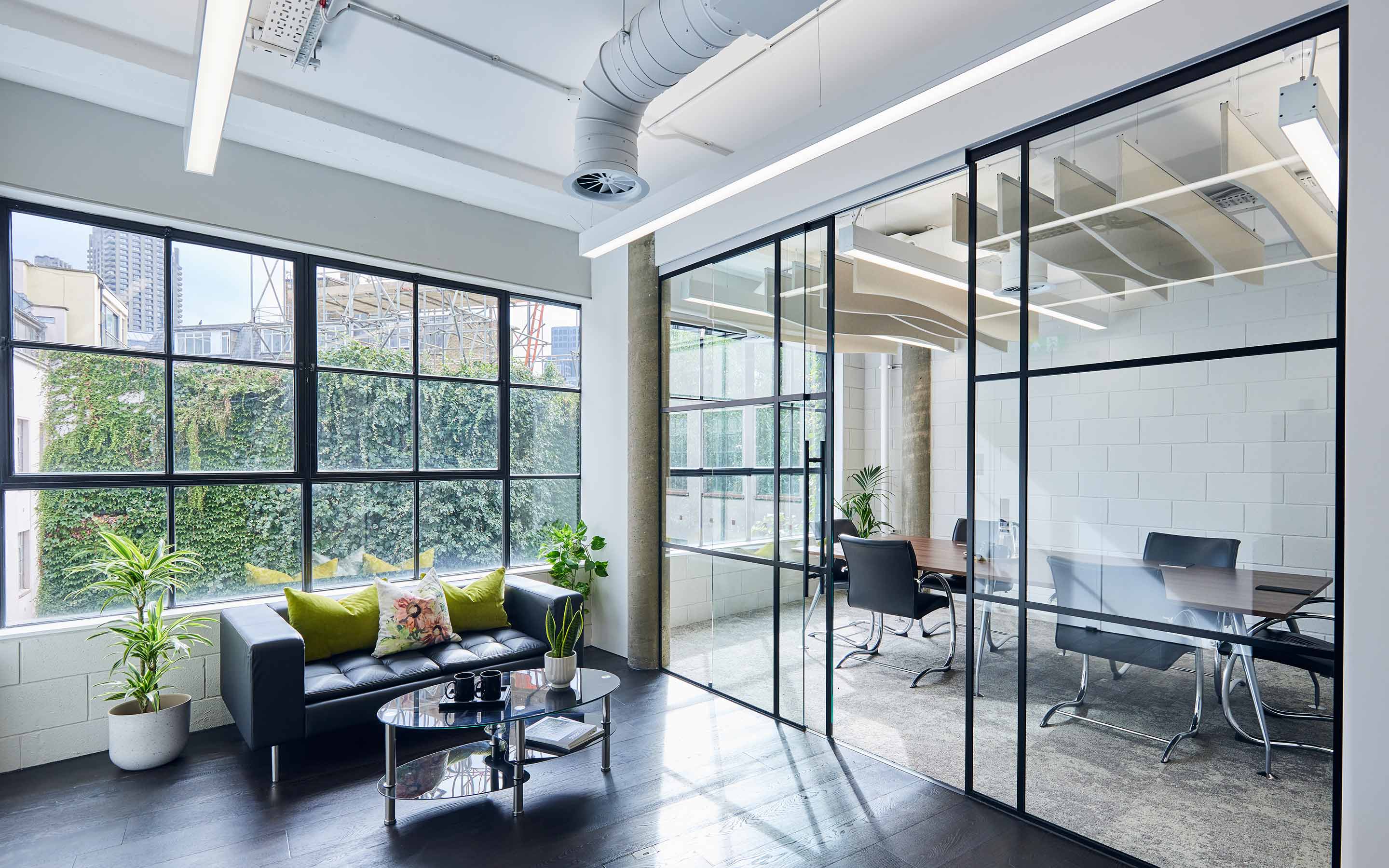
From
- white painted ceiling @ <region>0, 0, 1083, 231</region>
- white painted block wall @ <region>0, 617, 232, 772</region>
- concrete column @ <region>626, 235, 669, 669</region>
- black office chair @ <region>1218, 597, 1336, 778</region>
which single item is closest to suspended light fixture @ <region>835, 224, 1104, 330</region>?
white painted ceiling @ <region>0, 0, 1083, 231</region>

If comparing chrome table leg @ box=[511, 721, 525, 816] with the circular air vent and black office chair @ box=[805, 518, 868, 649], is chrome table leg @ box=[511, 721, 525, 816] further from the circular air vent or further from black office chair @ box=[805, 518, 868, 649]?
the circular air vent

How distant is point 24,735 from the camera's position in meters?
3.20

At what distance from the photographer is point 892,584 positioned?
4.36m

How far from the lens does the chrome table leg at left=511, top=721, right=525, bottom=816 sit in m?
2.83

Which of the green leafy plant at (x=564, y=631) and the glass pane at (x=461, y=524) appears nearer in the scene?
the green leafy plant at (x=564, y=631)

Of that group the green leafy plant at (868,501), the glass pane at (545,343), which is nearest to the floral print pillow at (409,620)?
the glass pane at (545,343)

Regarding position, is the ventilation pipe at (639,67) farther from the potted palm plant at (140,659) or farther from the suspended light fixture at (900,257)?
the potted palm plant at (140,659)

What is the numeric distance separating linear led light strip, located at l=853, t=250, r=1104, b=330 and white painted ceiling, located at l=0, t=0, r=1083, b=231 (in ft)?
2.60

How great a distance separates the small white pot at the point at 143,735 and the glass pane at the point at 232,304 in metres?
1.79

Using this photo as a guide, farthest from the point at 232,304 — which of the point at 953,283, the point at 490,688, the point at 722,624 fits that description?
the point at 953,283

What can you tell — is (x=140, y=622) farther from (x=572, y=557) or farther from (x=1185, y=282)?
(x=1185, y=282)

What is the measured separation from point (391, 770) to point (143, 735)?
1297 mm

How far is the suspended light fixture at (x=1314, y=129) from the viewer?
6.44 ft

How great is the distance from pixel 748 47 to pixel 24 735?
4.42m
